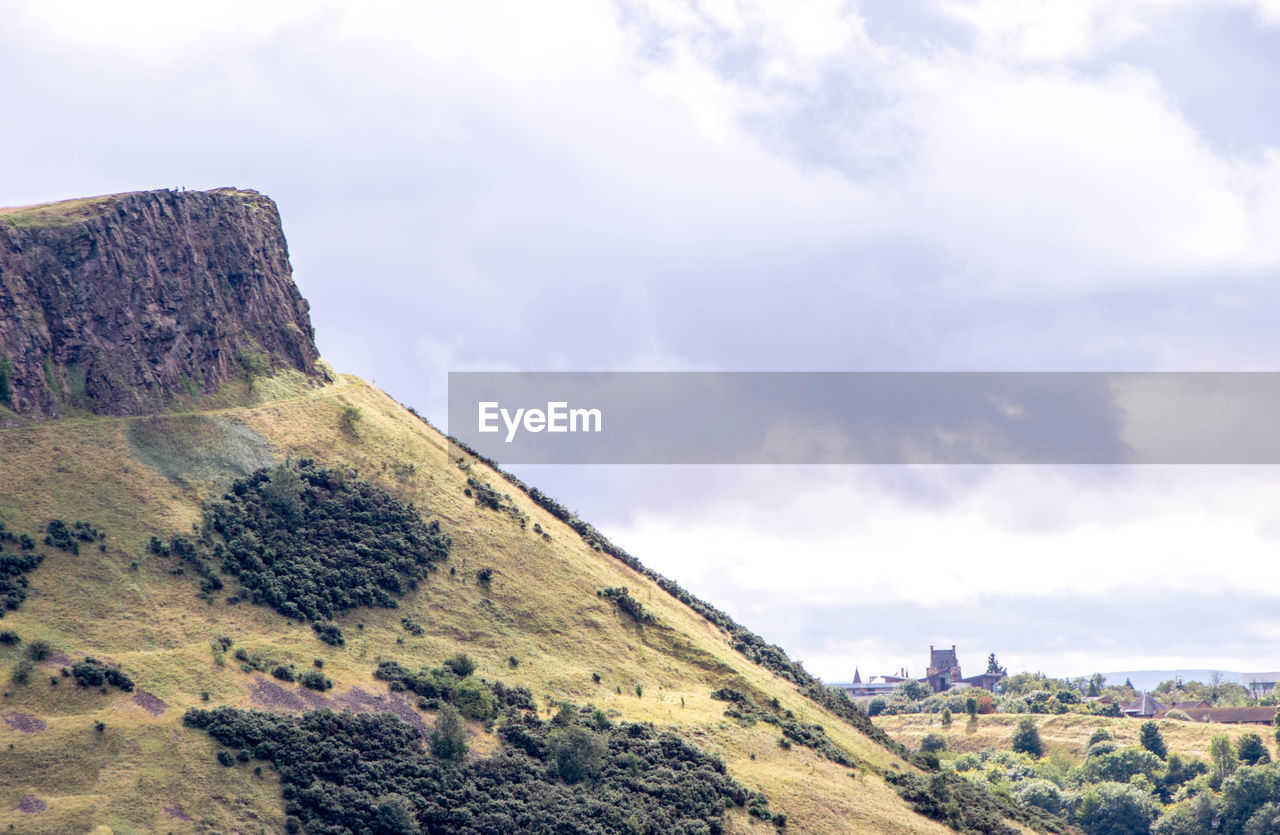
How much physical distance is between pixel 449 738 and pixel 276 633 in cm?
1715

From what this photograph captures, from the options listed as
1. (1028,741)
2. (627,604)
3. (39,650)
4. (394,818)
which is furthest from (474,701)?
(1028,741)

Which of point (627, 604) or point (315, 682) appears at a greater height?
point (627, 604)

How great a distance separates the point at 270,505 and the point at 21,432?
753 inches

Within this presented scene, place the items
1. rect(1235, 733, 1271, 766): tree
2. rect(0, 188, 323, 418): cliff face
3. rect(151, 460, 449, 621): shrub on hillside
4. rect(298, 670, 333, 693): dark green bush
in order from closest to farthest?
rect(298, 670, 333, 693): dark green bush
rect(151, 460, 449, 621): shrub on hillside
rect(0, 188, 323, 418): cliff face
rect(1235, 733, 1271, 766): tree

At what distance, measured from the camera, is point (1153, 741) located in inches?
6860

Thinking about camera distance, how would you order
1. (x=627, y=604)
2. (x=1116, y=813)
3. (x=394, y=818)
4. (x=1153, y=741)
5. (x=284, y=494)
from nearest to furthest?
(x=394, y=818) < (x=284, y=494) < (x=627, y=604) < (x=1116, y=813) < (x=1153, y=741)

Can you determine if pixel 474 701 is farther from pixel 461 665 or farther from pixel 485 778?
pixel 485 778

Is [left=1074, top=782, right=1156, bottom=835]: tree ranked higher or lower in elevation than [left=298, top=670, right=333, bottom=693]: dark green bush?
lower

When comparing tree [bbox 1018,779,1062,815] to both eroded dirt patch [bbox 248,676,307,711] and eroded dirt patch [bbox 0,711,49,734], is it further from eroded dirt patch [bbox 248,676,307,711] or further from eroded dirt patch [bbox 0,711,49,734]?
eroded dirt patch [bbox 0,711,49,734]

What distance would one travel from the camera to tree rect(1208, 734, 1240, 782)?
15950 centimetres

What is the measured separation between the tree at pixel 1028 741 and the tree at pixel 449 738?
414 ft

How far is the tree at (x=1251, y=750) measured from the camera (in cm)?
16338

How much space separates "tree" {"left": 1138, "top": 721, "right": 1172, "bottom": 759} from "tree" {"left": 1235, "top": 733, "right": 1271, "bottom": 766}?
10406mm

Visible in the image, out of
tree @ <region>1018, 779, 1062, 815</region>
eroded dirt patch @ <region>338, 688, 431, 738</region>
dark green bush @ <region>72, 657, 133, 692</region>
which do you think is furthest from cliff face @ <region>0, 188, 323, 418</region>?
tree @ <region>1018, 779, 1062, 815</region>
